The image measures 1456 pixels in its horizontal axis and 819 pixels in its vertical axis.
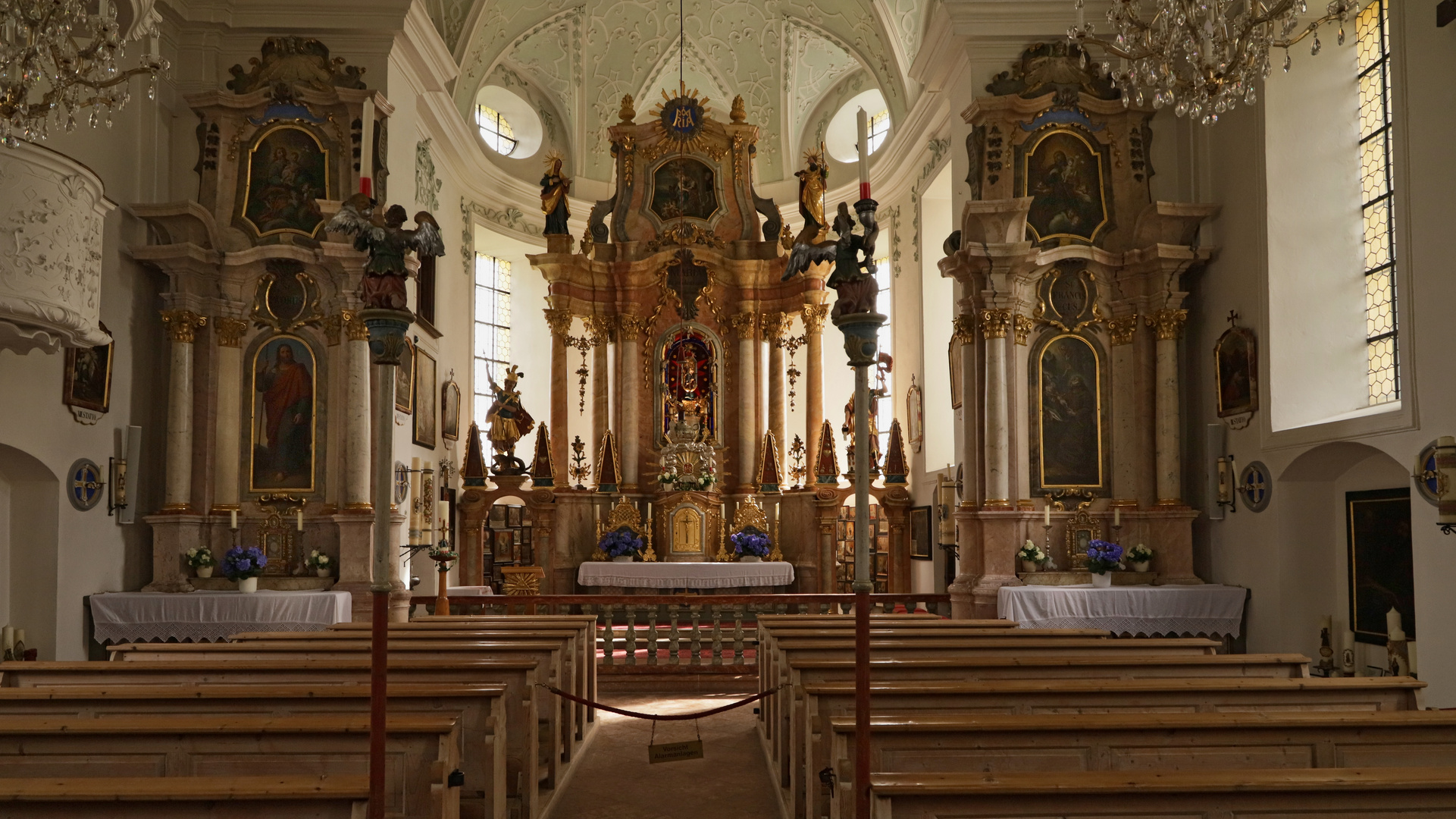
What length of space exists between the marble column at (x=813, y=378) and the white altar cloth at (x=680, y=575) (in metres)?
2.52

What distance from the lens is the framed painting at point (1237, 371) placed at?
12414 millimetres

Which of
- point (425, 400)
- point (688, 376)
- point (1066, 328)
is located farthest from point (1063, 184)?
point (425, 400)

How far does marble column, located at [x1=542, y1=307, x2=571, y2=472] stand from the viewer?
19.5m

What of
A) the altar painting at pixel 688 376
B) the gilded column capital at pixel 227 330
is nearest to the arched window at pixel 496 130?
the altar painting at pixel 688 376

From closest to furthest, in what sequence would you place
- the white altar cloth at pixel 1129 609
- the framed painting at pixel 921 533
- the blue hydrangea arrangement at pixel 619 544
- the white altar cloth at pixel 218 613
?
the white altar cloth at pixel 218 613
the white altar cloth at pixel 1129 609
the framed painting at pixel 921 533
the blue hydrangea arrangement at pixel 619 544

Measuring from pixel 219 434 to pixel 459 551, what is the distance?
5392 millimetres

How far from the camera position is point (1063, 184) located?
14.0 m

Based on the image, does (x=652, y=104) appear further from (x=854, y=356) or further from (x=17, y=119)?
(x=854, y=356)

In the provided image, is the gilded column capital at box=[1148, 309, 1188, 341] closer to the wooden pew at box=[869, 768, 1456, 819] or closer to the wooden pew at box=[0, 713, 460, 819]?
the wooden pew at box=[869, 768, 1456, 819]

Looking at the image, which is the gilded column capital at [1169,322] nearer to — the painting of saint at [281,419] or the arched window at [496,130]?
the painting of saint at [281,419]

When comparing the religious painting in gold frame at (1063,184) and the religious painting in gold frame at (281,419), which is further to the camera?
the religious painting in gold frame at (1063,184)

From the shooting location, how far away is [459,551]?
59.4 feet

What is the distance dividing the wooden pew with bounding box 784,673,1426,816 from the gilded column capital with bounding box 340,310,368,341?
29.2ft

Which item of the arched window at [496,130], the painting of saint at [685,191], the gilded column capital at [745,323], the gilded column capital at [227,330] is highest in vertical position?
the arched window at [496,130]
